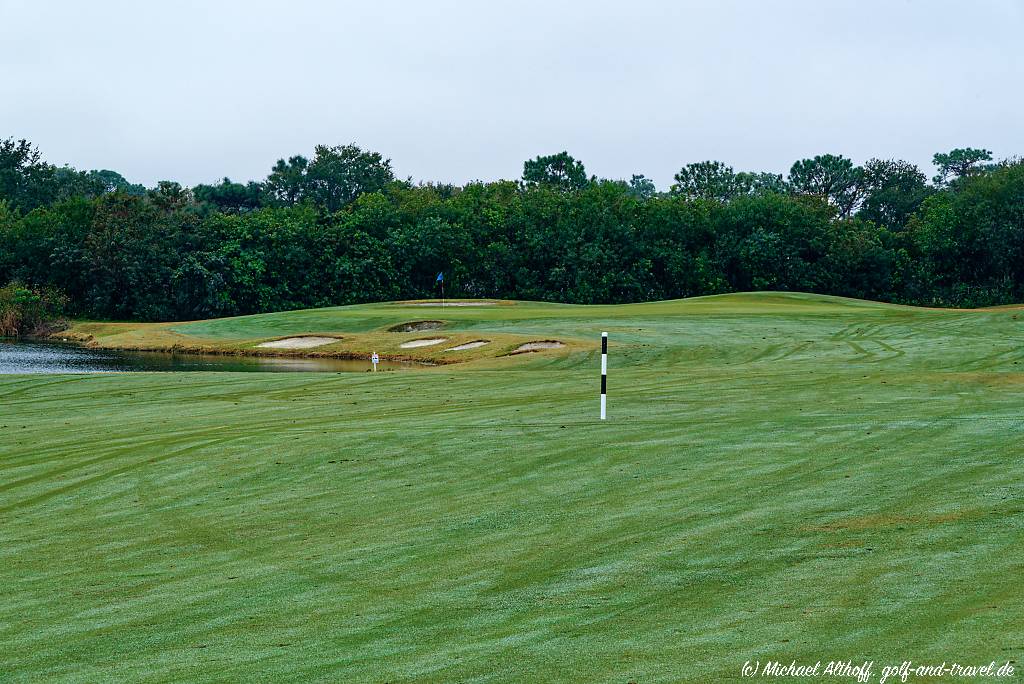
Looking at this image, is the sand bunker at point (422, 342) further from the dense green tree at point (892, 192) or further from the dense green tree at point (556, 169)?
the dense green tree at point (556, 169)

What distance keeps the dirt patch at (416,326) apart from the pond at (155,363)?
18.1 ft

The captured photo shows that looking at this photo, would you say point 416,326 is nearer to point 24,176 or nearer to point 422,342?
point 422,342

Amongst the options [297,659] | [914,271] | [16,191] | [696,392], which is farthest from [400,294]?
[297,659]

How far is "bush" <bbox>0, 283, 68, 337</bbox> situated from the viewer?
247 ft

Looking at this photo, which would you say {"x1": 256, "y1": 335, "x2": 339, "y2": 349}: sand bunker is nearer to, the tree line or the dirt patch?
the dirt patch

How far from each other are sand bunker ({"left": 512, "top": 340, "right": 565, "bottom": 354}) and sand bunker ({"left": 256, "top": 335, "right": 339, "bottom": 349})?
44.7 feet

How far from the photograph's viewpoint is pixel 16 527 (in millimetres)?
13633

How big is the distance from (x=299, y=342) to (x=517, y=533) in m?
44.0

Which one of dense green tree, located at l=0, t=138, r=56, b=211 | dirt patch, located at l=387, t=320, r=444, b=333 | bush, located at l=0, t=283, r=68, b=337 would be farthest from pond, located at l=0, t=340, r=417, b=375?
dense green tree, located at l=0, t=138, r=56, b=211

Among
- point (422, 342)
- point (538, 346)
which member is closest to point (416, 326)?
point (422, 342)

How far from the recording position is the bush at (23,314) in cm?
7519

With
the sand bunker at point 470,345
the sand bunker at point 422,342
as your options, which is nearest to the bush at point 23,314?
the sand bunker at point 422,342

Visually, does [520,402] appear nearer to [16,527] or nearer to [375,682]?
[16,527]

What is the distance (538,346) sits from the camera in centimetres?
4344
